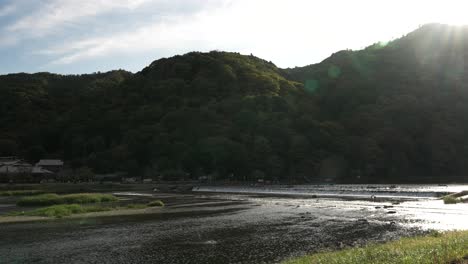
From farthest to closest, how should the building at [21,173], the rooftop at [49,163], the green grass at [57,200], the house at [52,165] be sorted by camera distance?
the rooftop at [49,163] → the house at [52,165] → the building at [21,173] → the green grass at [57,200]

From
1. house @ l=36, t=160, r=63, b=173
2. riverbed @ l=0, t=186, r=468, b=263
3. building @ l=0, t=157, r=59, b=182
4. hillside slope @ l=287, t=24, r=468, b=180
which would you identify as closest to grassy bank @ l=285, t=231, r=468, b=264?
riverbed @ l=0, t=186, r=468, b=263

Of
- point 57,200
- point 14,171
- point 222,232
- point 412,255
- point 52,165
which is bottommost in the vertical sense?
point 222,232

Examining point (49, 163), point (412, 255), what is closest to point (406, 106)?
point (49, 163)

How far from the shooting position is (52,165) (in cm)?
13025

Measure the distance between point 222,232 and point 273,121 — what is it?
99585 mm

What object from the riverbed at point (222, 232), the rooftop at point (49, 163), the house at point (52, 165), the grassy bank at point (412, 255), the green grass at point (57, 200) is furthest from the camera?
the rooftop at point (49, 163)

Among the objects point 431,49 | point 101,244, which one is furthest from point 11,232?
point 431,49

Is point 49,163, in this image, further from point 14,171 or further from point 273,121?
point 273,121

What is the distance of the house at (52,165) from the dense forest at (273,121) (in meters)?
5.05

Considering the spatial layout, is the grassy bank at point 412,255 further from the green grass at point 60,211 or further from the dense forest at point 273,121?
the dense forest at point 273,121

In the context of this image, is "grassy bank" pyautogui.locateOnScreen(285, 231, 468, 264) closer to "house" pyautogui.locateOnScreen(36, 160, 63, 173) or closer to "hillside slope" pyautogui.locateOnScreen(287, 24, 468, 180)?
"hillside slope" pyautogui.locateOnScreen(287, 24, 468, 180)

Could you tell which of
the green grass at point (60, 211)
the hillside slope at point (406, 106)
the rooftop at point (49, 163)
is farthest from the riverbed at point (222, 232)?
the rooftop at point (49, 163)

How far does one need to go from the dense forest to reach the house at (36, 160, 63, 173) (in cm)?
505

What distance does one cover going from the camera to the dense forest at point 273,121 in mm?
117938
